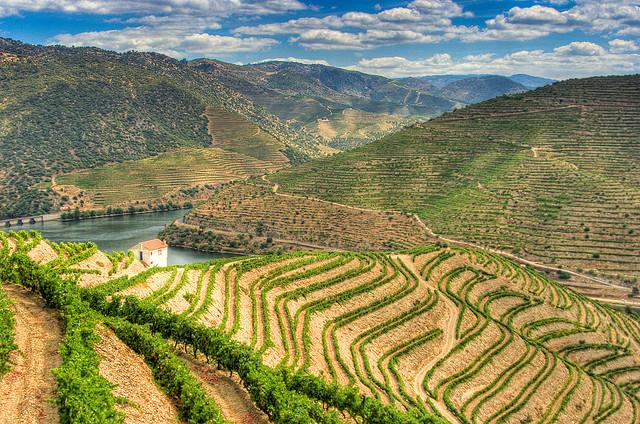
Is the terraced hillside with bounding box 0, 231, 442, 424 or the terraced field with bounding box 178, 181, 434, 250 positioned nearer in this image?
the terraced hillside with bounding box 0, 231, 442, 424

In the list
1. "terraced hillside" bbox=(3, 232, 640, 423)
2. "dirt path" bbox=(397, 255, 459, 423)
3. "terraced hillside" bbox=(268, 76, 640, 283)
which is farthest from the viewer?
"terraced hillside" bbox=(268, 76, 640, 283)

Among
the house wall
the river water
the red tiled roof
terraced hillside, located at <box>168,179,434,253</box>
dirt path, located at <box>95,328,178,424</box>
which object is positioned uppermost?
dirt path, located at <box>95,328,178,424</box>

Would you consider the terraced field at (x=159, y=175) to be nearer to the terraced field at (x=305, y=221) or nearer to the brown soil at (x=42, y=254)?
the terraced field at (x=305, y=221)

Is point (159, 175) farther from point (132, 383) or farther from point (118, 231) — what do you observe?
point (132, 383)

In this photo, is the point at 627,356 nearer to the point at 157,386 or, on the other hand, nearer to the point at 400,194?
the point at 157,386

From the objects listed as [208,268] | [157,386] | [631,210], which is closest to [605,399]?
[208,268]

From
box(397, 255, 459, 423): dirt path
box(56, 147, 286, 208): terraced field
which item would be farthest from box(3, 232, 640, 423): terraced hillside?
box(56, 147, 286, 208): terraced field

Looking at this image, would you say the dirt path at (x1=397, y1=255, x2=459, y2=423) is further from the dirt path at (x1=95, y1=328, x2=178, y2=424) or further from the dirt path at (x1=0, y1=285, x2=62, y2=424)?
the dirt path at (x1=0, y1=285, x2=62, y2=424)
